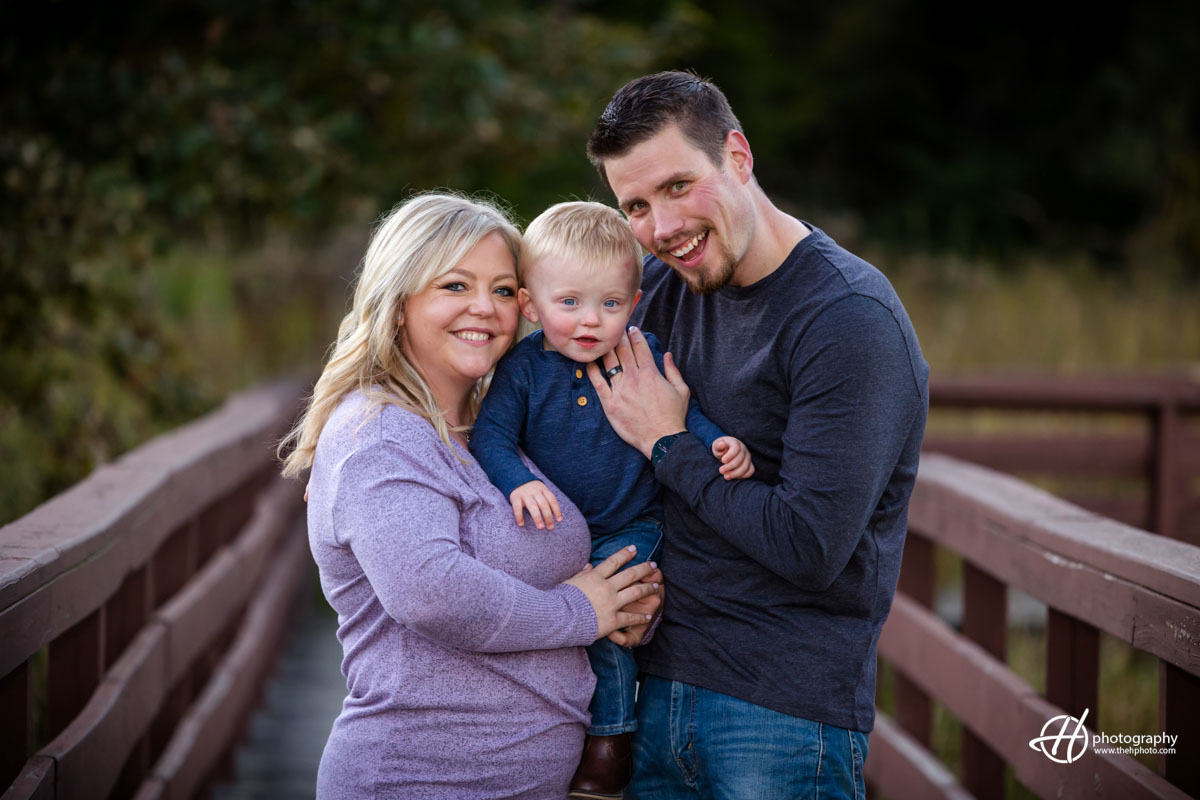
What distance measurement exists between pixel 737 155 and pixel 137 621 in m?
1.83

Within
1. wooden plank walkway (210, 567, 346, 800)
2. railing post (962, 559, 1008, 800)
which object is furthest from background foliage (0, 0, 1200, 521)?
railing post (962, 559, 1008, 800)

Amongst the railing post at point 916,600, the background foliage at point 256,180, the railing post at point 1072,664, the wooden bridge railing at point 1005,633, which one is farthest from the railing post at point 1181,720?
Answer: the background foliage at point 256,180

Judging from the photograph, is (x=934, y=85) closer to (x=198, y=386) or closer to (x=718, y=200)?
(x=198, y=386)

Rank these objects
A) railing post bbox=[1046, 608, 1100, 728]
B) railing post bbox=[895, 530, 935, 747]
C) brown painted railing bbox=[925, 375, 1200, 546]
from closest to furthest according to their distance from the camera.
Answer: railing post bbox=[1046, 608, 1100, 728]
railing post bbox=[895, 530, 935, 747]
brown painted railing bbox=[925, 375, 1200, 546]

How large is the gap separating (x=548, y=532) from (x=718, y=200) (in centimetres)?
68

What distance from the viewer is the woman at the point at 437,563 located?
6.42 feet

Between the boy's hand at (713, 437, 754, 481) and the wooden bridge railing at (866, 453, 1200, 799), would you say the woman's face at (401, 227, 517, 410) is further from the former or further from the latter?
the wooden bridge railing at (866, 453, 1200, 799)

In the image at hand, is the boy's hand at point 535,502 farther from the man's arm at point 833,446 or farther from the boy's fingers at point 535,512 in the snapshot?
the man's arm at point 833,446

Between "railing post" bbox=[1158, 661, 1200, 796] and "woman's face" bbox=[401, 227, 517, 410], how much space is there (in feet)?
4.28

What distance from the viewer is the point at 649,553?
7.50 ft

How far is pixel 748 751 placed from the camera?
211 cm

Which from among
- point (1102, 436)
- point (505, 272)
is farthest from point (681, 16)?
point (505, 272)

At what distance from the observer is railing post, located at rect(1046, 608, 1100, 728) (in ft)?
8.06

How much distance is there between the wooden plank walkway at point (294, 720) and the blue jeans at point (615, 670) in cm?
214
